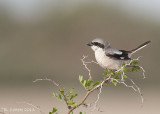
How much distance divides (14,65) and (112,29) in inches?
224

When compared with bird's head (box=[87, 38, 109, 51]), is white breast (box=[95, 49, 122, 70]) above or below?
below

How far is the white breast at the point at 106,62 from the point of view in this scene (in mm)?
6812

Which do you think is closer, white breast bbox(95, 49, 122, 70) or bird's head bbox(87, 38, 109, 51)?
white breast bbox(95, 49, 122, 70)

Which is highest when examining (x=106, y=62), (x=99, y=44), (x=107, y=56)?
(x=99, y=44)

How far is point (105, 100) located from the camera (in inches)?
880

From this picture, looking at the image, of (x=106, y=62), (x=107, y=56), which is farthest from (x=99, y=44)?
(x=106, y=62)

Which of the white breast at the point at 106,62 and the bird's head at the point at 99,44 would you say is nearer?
the white breast at the point at 106,62

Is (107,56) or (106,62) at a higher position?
(107,56)

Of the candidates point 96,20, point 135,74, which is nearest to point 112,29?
point 96,20

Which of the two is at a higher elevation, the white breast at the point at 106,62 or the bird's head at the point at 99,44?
the bird's head at the point at 99,44

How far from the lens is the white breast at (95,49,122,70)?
681 cm

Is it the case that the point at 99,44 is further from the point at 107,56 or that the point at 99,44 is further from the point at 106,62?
the point at 106,62

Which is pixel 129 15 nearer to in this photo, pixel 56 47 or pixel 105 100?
pixel 56 47

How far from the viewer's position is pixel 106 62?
6.93 meters
